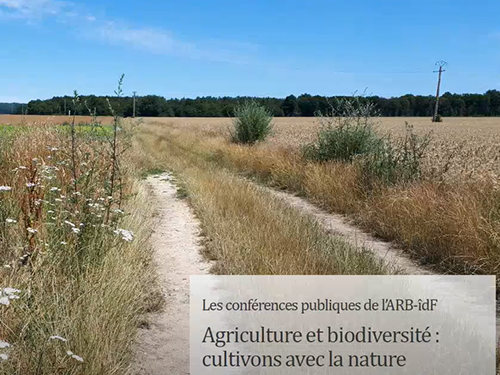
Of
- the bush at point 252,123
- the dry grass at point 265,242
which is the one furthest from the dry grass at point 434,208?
the bush at point 252,123

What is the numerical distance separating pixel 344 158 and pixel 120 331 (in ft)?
32.1

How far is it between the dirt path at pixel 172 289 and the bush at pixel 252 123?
1246 cm

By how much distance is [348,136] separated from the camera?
12.0m

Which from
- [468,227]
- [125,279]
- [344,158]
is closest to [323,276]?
[125,279]

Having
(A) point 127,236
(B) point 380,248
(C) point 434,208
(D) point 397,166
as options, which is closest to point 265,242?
(A) point 127,236

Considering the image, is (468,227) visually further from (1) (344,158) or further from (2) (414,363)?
(1) (344,158)

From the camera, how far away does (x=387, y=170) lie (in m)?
8.70

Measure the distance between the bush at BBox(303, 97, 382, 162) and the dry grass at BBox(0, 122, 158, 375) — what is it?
25.6 feet

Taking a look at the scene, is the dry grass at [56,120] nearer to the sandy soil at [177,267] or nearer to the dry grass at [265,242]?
the sandy soil at [177,267]

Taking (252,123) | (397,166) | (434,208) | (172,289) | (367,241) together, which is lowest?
(172,289)

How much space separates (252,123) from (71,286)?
59.9 ft

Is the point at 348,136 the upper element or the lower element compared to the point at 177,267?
upper

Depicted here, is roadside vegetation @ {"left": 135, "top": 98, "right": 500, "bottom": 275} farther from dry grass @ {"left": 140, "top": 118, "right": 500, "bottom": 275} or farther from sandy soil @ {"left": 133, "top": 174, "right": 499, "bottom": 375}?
sandy soil @ {"left": 133, "top": 174, "right": 499, "bottom": 375}

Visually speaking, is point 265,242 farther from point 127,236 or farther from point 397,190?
point 397,190
